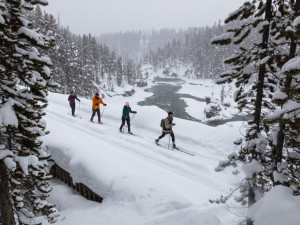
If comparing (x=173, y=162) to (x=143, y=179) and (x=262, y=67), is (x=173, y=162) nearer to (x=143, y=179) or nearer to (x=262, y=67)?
(x=143, y=179)

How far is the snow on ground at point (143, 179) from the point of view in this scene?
6621 mm

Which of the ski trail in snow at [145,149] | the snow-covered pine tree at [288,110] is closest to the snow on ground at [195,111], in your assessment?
the ski trail in snow at [145,149]

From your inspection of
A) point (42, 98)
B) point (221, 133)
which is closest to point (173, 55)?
point (221, 133)

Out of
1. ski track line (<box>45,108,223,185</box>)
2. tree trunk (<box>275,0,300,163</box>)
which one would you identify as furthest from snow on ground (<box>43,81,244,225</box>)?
tree trunk (<box>275,0,300,163</box>)

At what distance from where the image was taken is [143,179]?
7.71 metres

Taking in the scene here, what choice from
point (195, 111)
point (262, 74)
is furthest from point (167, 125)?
point (195, 111)

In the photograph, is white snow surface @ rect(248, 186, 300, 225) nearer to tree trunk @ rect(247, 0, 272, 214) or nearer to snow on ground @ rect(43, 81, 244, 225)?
tree trunk @ rect(247, 0, 272, 214)

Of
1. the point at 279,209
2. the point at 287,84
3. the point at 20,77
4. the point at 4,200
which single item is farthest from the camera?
the point at 4,200

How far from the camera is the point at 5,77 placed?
192 inches

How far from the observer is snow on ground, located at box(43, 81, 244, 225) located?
21.7 ft

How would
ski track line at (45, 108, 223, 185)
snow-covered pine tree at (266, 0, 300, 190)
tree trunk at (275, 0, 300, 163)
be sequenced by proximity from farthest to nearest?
ski track line at (45, 108, 223, 185) < tree trunk at (275, 0, 300, 163) < snow-covered pine tree at (266, 0, 300, 190)

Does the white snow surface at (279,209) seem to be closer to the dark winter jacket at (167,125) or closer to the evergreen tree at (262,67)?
the evergreen tree at (262,67)

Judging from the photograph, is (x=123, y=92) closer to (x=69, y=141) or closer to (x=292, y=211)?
(x=69, y=141)

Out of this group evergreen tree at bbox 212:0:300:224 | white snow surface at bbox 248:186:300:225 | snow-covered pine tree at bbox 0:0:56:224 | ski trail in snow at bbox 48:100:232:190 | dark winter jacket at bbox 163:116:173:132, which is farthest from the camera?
dark winter jacket at bbox 163:116:173:132
